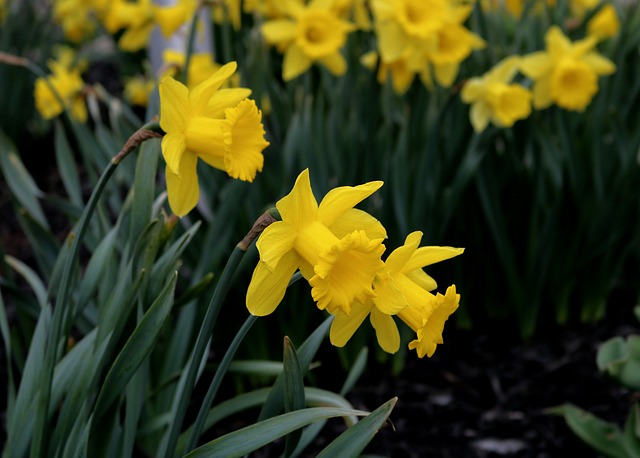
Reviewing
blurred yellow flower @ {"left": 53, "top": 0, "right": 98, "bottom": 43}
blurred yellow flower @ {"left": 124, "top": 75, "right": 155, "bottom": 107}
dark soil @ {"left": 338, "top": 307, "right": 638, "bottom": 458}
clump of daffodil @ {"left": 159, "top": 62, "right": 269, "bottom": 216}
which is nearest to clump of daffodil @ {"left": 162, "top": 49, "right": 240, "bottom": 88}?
dark soil @ {"left": 338, "top": 307, "right": 638, "bottom": 458}

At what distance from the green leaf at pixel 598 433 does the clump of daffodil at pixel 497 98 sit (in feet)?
2.56

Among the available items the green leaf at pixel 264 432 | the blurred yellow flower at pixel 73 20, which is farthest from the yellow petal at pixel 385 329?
the blurred yellow flower at pixel 73 20

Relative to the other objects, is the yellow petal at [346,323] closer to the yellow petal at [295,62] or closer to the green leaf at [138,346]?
the green leaf at [138,346]

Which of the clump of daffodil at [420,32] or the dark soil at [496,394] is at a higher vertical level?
the clump of daffodil at [420,32]

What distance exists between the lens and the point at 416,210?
2.09m

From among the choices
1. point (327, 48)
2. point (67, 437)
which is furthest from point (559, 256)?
point (67, 437)

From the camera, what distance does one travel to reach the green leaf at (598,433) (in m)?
1.71

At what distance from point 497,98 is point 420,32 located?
272 millimetres

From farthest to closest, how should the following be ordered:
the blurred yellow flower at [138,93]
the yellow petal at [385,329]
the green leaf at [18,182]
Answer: the blurred yellow flower at [138,93] → the green leaf at [18,182] → the yellow petal at [385,329]

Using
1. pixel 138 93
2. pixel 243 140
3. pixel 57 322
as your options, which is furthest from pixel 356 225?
pixel 138 93

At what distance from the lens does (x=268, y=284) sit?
37.3 inches

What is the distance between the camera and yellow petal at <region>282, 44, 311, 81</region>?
2.32 m

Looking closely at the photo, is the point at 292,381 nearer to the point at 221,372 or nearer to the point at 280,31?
the point at 221,372

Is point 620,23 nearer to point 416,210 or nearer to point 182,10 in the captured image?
point 416,210
